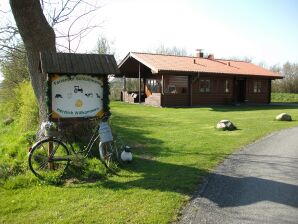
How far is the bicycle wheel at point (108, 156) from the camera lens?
692cm

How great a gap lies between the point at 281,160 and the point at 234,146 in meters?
1.83

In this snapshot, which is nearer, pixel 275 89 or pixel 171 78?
pixel 171 78

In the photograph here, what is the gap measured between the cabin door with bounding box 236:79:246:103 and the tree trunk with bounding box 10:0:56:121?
25.2 metres

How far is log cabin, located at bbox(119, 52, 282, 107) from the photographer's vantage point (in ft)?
87.4

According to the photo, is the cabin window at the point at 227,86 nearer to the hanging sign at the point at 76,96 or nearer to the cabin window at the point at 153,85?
the cabin window at the point at 153,85

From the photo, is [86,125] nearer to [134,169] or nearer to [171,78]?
[134,169]

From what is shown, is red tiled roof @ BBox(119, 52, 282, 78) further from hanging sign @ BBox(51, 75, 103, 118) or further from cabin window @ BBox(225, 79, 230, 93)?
hanging sign @ BBox(51, 75, 103, 118)

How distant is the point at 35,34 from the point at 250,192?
18.0ft

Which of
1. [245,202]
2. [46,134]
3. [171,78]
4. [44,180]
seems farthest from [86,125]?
[171,78]

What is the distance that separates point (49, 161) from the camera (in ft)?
22.1

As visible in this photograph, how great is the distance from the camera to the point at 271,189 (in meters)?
6.09

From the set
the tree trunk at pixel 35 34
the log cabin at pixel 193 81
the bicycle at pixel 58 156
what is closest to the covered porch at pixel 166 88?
the log cabin at pixel 193 81

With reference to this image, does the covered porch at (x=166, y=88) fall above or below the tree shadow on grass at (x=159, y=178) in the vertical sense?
above

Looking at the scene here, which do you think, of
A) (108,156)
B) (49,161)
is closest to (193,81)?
(108,156)
